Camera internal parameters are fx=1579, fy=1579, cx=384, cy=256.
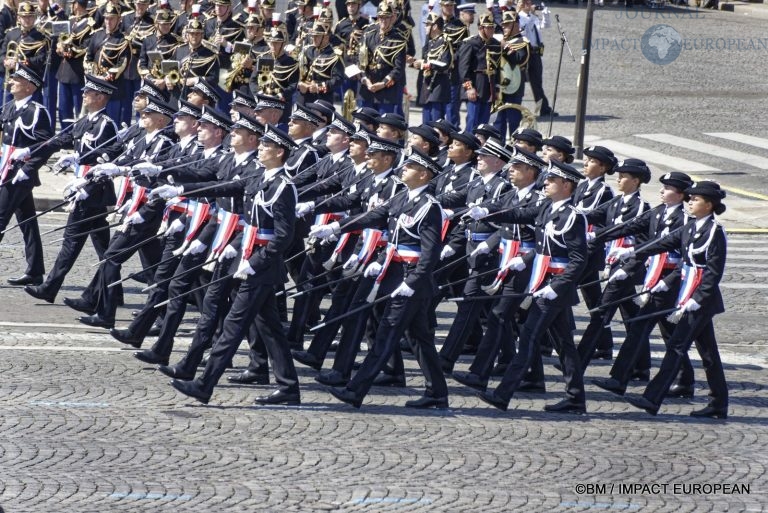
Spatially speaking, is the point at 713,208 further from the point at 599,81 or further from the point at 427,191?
the point at 599,81

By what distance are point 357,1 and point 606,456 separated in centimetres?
1215

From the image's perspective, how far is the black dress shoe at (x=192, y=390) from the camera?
1126 centimetres

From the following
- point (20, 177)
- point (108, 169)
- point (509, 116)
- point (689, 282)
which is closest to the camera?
point (689, 282)

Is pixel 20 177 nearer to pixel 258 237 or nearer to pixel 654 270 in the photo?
pixel 258 237

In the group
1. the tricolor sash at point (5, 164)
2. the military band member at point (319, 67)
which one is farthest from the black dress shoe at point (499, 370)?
the military band member at point (319, 67)

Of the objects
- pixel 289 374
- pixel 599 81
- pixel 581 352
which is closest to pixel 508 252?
pixel 581 352

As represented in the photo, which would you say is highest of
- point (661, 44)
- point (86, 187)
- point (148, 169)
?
point (148, 169)

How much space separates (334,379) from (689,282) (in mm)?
2774

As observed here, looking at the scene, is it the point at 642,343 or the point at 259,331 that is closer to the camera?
the point at 259,331

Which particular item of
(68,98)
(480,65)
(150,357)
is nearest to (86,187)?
(150,357)

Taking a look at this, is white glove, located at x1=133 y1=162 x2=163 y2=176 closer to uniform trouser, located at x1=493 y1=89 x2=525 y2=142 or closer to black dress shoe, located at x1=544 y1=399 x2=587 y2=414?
black dress shoe, located at x1=544 y1=399 x2=587 y2=414

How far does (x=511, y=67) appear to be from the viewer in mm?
21250

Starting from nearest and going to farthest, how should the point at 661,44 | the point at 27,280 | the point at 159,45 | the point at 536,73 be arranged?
the point at 27,280 → the point at 159,45 → the point at 536,73 → the point at 661,44

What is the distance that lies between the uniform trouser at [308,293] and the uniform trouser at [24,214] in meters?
2.82
